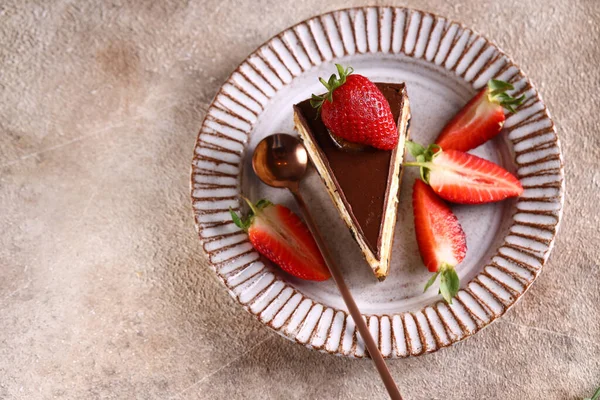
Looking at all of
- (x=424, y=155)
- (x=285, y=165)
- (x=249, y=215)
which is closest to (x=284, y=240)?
(x=249, y=215)

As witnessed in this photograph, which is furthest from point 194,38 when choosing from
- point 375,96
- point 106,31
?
point 375,96

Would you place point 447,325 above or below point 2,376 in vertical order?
below

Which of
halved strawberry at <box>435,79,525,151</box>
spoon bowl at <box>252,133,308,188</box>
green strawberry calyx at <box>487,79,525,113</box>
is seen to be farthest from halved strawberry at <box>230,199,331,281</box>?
green strawberry calyx at <box>487,79,525,113</box>

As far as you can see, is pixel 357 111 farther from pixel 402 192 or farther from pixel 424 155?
pixel 402 192

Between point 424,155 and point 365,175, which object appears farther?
point 424,155

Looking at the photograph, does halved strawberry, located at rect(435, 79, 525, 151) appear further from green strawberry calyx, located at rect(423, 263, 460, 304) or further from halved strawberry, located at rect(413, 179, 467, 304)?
green strawberry calyx, located at rect(423, 263, 460, 304)

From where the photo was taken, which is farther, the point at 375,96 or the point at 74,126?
the point at 74,126

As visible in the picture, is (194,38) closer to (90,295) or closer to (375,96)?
(375,96)
